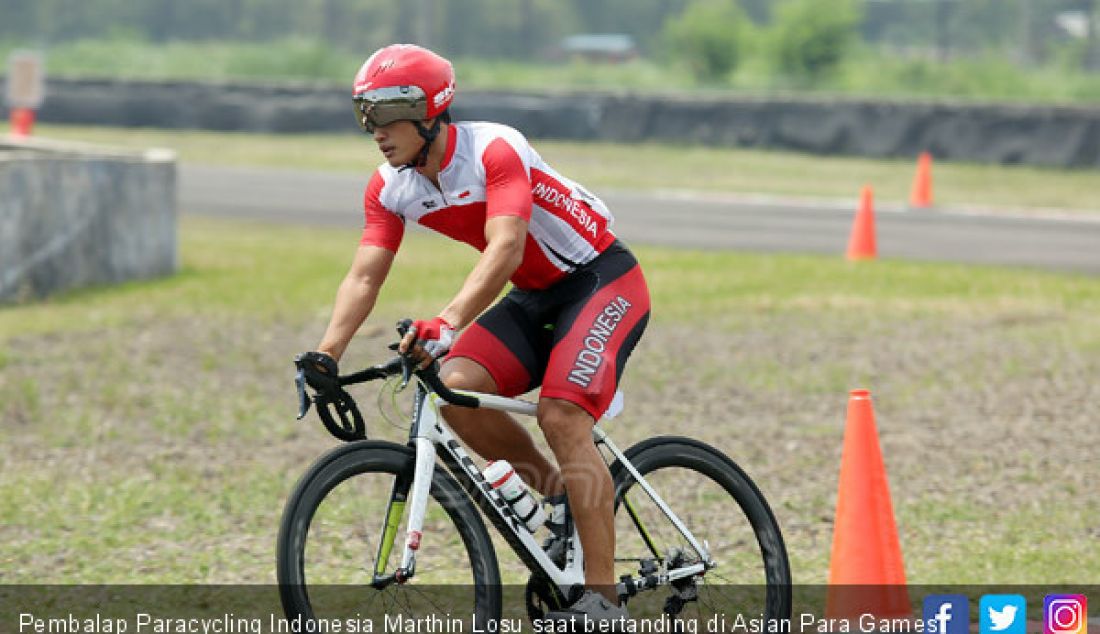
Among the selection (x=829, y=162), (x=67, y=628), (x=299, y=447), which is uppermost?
(x=829, y=162)

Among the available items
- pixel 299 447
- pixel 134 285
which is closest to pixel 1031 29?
pixel 134 285

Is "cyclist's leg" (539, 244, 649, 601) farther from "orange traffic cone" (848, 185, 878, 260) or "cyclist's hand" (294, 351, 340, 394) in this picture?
"orange traffic cone" (848, 185, 878, 260)

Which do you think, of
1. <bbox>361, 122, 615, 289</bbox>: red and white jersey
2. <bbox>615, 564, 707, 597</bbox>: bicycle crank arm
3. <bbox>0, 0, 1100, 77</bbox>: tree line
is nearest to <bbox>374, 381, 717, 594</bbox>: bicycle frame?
<bbox>615, 564, 707, 597</bbox>: bicycle crank arm

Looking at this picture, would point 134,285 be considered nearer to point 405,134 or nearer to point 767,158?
point 405,134

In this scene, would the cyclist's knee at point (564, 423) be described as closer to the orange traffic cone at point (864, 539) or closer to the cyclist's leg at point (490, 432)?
the cyclist's leg at point (490, 432)

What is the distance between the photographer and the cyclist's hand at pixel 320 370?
490 cm

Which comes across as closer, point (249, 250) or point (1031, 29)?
point (249, 250)

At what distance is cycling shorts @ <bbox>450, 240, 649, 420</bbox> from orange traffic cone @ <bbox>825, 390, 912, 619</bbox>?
101cm

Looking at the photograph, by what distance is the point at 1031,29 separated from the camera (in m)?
30.1

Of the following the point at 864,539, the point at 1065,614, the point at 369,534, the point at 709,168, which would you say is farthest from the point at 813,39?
the point at 369,534

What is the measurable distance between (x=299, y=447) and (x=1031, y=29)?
2372cm

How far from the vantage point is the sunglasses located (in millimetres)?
5031

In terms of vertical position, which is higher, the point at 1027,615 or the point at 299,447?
the point at 299,447

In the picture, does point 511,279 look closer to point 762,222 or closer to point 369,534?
point 369,534
